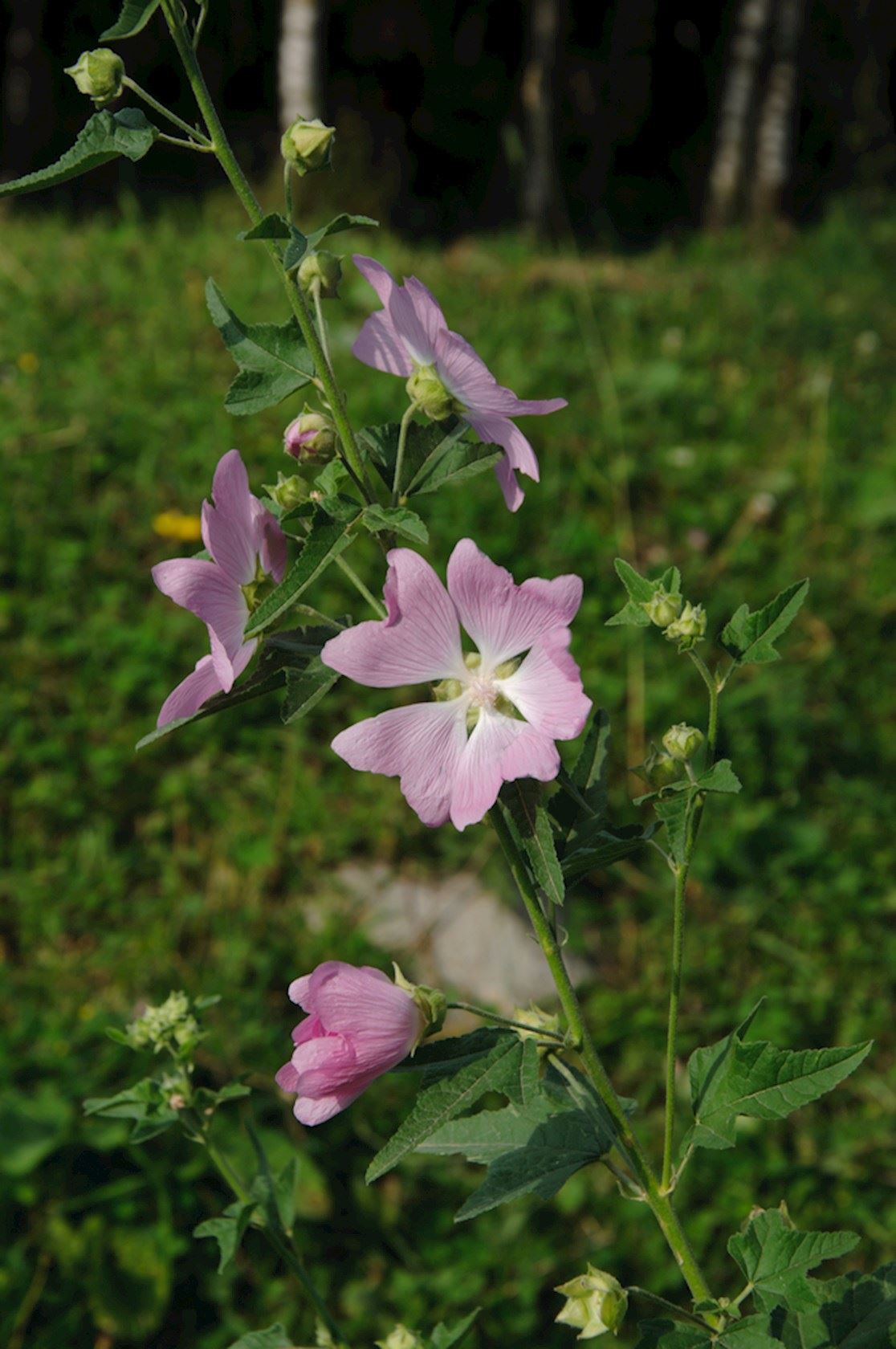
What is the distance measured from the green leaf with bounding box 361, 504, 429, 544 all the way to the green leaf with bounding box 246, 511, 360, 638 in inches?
0.6

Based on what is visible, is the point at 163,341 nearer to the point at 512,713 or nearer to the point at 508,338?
the point at 508,338

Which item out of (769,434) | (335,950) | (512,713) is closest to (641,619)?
(512,713)

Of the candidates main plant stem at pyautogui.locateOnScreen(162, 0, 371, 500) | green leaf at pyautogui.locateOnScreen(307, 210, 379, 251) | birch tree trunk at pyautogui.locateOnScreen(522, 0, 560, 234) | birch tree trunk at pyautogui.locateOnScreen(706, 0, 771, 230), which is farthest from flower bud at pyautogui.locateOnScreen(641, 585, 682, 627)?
birch tree trunk at pyautogui.locateOnScreen(706, 0, 771, 230)

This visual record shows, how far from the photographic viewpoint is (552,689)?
0.90m

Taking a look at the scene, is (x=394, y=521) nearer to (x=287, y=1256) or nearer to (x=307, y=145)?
(x=307, y=145)

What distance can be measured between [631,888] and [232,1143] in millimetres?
941

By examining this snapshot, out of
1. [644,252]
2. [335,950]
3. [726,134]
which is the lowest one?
[335,950]

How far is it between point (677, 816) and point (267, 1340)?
22.0 inches

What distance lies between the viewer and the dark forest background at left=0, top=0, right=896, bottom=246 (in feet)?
19.8

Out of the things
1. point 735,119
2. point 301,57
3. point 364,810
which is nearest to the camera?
point 364,810

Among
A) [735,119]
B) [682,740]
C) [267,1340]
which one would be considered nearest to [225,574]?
[682,740]

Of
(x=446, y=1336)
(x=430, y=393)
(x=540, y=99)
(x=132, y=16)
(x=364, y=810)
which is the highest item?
(x=132, y=16)

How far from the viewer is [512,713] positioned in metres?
0.95

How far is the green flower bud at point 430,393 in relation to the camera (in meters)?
0.97
